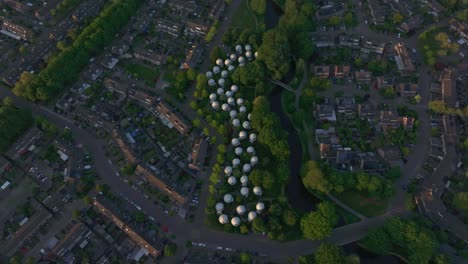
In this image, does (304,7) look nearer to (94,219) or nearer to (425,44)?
(425,44)

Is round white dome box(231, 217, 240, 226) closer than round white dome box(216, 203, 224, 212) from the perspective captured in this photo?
Yes

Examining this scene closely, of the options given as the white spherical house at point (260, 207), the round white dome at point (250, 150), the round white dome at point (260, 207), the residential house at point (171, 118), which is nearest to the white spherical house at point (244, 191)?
the white spherical house at point (260, 207)

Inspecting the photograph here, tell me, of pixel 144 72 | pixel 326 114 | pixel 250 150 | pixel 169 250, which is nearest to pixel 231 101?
pixel 250 150

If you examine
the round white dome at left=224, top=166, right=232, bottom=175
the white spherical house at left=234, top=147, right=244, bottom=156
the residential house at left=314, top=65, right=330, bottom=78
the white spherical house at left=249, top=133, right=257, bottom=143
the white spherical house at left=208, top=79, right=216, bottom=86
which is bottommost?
the round white dome at left=224, top=166, right=232, bottom=175

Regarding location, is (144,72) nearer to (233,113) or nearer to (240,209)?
(233,113)

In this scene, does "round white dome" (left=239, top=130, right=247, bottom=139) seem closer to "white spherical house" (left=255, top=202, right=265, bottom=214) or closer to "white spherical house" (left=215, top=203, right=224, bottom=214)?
"white spherical house" (left=255, top=202, right=265, bottom=214)

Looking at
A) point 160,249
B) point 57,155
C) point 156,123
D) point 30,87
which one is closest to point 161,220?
point 160,249

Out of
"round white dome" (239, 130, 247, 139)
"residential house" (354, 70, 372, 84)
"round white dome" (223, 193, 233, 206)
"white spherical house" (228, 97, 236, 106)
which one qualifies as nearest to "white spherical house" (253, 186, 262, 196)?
"round white dome" (223, 193, 233, 206)

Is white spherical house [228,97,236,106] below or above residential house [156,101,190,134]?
above
